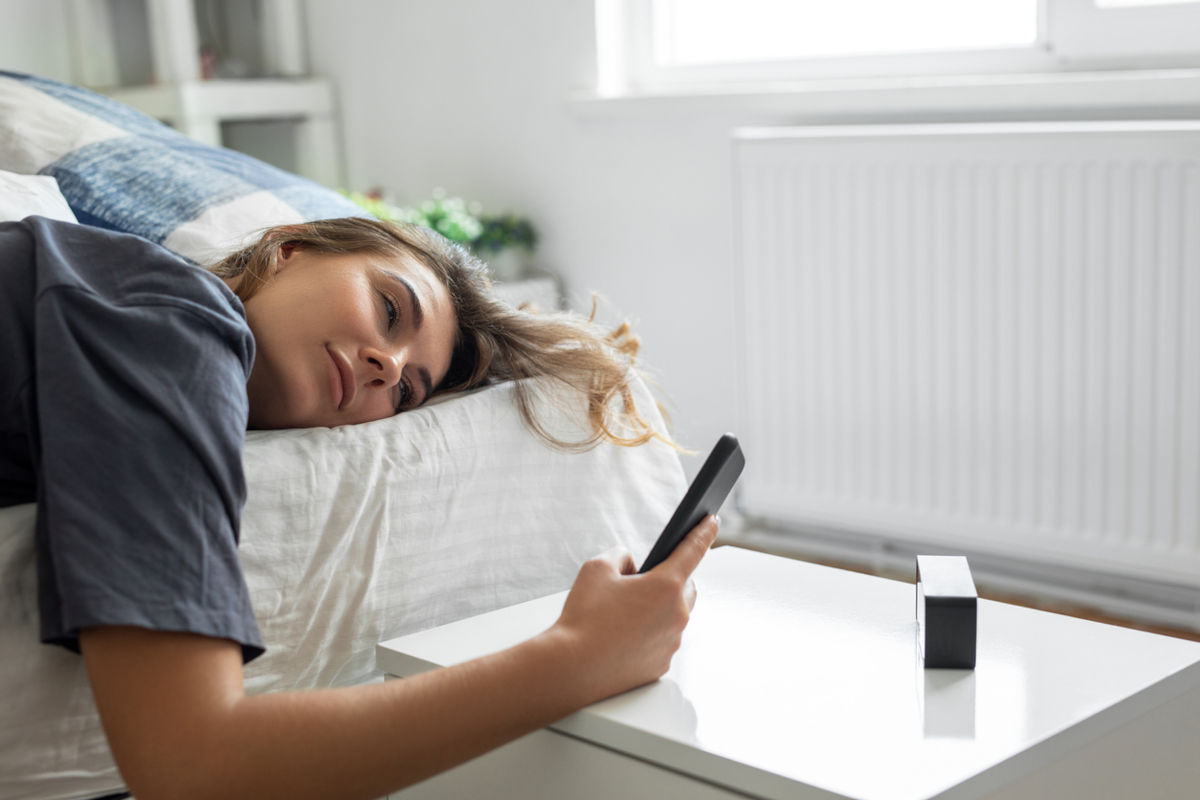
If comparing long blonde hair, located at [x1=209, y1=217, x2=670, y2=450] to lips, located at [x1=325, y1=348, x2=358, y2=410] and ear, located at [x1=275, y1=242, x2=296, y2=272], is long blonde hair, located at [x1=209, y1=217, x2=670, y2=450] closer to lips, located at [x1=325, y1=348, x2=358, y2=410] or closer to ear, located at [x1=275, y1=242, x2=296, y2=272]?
ear, located at [x1=275, y1=242, x2=296, y2=272]

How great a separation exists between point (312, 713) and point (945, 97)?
68.7 inches

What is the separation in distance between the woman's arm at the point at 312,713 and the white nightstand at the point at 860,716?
0.04 meters

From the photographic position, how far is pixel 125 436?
755 mm

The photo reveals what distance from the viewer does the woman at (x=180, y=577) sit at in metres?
0.72

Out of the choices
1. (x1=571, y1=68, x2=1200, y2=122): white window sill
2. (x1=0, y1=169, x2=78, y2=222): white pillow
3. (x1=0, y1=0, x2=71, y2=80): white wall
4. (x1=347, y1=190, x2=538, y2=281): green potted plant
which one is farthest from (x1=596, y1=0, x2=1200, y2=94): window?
(x1=0, y1=169, x2=78, y2=222): white pillow

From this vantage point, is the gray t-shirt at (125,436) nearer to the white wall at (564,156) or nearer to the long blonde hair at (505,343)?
the long blonde hair at (505,343)

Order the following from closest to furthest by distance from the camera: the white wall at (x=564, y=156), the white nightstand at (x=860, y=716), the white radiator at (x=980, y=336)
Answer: the white nightstand at (x=860, y=716) < the white radiator at (x=980, y=336) < the white wall at (x=564, y=156)

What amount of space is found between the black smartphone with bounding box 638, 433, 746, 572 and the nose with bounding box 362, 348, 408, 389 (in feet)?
0.98

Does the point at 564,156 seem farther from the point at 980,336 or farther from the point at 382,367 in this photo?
the point at 382,367

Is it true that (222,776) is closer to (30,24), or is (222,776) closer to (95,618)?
(95,618)

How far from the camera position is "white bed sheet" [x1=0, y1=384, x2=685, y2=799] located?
84 cm

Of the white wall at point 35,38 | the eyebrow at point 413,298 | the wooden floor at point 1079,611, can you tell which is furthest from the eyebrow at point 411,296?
the white wall at point 35,38

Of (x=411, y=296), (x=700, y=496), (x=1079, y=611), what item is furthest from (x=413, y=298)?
(x=1079, y=611)

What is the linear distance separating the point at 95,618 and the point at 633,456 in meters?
0.61
